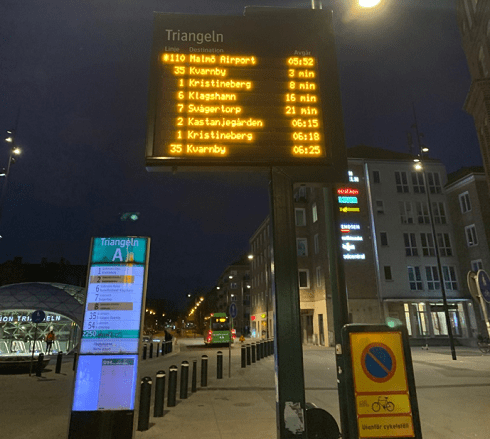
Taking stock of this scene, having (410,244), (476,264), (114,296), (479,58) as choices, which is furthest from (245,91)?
(476,264)

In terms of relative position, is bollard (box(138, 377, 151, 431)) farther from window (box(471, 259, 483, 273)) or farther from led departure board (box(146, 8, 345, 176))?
window (box(471, 259, 483, 273))

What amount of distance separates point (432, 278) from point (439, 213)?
7520 mm

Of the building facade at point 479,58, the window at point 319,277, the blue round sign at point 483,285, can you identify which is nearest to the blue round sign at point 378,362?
the blue round sign at point 483,285

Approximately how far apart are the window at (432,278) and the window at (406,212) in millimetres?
5393

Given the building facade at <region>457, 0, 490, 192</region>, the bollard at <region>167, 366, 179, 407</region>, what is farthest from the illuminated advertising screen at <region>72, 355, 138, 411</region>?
the building facade at <region>457, 0, 490, 192</region>

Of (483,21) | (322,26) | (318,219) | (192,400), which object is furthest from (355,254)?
(322,26)

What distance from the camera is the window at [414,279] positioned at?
124ft

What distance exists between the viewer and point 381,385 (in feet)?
15.2

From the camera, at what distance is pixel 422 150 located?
2391 cm

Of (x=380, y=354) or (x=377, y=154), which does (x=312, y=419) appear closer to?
(x=380, y=354)

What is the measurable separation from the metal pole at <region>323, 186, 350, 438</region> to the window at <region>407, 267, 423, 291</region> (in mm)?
36344

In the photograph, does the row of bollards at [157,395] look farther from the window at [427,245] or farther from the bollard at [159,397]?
the window at [427,245]

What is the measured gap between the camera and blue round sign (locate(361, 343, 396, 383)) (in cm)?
467

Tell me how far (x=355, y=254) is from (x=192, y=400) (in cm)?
3127
